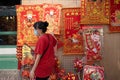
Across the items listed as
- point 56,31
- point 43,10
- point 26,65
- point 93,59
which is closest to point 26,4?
point 43,10

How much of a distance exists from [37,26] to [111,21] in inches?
82.8

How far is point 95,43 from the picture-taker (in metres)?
6.78

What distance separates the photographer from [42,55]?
5.49 meters

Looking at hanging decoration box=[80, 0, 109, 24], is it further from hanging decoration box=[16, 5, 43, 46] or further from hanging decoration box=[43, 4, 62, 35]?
hanging decoration box=[16, 5, 43, 46]

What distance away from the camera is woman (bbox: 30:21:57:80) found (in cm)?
543

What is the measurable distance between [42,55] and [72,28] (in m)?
1.73

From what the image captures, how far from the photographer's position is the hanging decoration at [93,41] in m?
6.77

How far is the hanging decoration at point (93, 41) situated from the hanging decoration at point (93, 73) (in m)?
0.28

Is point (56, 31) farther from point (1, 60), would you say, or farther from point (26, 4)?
point (1, 60)

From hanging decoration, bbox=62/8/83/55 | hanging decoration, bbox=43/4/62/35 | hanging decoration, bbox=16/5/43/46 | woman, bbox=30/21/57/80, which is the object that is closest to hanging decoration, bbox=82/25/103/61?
hanging decoration, bbox=62/8/83/55

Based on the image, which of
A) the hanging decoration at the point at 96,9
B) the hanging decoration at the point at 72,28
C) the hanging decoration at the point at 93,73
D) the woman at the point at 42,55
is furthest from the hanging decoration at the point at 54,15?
the woman at the point at 42,55

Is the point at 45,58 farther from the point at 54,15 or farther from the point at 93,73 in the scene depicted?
the point at 54,15

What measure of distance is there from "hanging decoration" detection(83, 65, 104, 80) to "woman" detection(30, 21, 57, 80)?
125 cm

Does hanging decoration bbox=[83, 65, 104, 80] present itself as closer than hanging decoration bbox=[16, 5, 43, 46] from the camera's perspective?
Yes
